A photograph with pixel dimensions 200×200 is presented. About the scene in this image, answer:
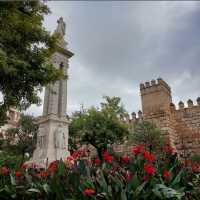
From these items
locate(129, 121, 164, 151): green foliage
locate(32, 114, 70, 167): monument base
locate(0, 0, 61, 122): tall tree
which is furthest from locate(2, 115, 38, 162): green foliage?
locate(0, 0, 61, 122): tall tree

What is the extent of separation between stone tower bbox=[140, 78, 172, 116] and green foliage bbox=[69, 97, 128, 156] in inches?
153

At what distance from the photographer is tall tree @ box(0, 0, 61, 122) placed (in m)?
5.54

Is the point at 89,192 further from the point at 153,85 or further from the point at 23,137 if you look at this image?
the point at 23,137

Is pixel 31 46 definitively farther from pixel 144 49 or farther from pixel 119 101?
pixel 119 101

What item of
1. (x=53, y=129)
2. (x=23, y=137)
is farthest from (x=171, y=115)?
(x=23, y=137)

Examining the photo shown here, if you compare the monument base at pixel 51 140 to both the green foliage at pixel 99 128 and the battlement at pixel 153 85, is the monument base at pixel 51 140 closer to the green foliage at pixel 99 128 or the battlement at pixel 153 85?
the green foliage at pixel 99 128

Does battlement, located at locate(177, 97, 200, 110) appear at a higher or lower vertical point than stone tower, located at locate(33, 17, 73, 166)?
higher

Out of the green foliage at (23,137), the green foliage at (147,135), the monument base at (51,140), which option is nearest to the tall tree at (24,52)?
the monument base at (51,140)

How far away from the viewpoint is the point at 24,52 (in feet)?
20.5

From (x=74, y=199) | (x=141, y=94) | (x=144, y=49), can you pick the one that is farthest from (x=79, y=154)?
(x=141, y=94)

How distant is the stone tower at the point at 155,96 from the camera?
1992cm

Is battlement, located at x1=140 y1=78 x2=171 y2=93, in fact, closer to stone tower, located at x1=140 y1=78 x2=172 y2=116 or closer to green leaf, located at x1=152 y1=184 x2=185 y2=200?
stone tower, located at x1=140 y1=78 x2=172 y2=116

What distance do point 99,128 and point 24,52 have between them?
12250 millimetres

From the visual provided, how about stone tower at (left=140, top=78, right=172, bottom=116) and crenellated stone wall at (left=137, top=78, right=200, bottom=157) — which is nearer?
crenellated stone wall at (left=137, top=78, right=200, bottom=157)
